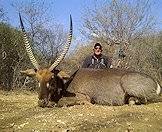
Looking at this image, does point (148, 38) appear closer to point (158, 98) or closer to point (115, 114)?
point (158, 98)

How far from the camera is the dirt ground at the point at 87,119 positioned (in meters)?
6.00

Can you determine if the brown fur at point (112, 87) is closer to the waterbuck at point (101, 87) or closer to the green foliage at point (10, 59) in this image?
the waterbuck at point (101, 87)

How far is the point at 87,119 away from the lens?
6.70m

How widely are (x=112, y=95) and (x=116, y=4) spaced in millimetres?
13008

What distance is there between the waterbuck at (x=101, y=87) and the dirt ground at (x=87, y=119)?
413 millimetres

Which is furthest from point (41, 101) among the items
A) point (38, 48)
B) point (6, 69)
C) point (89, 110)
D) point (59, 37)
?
point (59, 37)

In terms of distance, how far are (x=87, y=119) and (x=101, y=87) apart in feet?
6.53

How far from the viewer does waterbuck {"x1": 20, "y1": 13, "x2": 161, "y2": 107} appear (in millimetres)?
8367

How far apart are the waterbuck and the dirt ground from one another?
413mm

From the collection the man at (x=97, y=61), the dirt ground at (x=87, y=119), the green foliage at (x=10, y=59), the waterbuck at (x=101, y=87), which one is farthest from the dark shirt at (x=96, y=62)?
the green foliage at (x=10, y=59)

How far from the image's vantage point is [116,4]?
823 inches

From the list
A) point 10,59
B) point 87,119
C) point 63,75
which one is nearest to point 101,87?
point 63,75

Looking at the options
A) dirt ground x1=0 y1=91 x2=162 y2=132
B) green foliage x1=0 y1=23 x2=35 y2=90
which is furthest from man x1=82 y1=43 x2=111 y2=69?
green foliage x1=0 y1=23 x2=35 y2=90

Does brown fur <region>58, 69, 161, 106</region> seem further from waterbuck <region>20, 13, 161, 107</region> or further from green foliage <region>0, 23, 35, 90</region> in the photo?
green foliage <region>0, 23, 35, 90</region>
